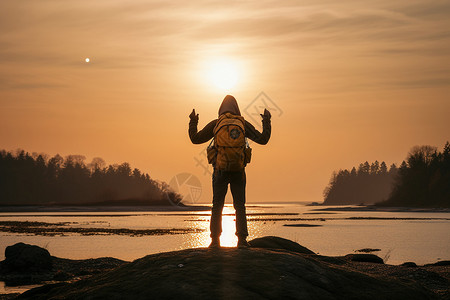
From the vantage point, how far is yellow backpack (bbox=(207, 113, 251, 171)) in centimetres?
1177

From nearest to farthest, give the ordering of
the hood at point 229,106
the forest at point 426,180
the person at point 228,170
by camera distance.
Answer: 1. the person at point 228,170
2. the hood at point 229,106
3. the forest at point 426,180

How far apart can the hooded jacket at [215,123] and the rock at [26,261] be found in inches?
501

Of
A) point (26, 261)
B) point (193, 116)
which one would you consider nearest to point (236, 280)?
point (193, 116)

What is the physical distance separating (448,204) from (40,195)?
121975 mm

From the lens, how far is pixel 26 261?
2295 cm

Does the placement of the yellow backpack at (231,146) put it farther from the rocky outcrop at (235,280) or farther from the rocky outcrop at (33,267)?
the rocky outcrop at (33,267)

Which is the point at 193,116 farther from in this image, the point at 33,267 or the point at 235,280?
the point at 33,267

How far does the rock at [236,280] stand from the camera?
9.05m

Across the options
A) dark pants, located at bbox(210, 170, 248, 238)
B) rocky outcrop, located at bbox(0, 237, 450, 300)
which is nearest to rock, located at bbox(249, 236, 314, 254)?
dark pants, located at bbox(210, 170, 248, 238)

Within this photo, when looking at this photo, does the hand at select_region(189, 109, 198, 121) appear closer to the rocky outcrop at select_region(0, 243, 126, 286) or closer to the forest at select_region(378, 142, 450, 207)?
the rocky outcrop at select_region(0, 243, 126, 286)

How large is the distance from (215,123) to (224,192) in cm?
142

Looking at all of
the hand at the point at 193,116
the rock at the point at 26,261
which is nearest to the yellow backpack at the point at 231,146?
the hand at the point at 193,116

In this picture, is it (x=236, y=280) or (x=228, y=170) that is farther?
(x=228, y=170)

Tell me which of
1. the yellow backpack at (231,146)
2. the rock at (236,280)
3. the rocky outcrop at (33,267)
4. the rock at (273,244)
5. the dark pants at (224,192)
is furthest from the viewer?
the rocky outcrop at (33,267)
